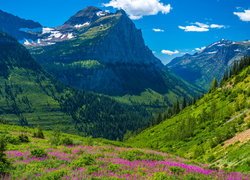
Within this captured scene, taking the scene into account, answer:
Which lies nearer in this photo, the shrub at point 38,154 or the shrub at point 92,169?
the shrub at point 92,169

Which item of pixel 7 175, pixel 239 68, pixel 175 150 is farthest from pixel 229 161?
pixel 239 68

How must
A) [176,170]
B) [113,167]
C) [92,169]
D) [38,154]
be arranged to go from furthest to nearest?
[38,154]
[176,170]
[113,167]
[92,169]

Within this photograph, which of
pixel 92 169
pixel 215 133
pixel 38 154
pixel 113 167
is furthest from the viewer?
pixel 215 133

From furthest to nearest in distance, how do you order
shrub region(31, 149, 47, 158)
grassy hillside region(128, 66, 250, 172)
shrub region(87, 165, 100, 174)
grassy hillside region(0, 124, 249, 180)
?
grassy hillside region(128, 66, 250, 172) < shrub region(31, 149, 47, 158) < shrub region(87, 165, 100, 174) < grassy hillside region(0, 124, 249, 180)

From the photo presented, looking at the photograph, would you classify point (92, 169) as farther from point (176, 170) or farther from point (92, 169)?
point (176, 170)

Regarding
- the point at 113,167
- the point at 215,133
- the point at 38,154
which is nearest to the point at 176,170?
the point at 113,167

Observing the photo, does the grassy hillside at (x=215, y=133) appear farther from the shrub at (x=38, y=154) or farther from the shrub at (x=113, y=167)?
the shrub at (x=38, y=154)

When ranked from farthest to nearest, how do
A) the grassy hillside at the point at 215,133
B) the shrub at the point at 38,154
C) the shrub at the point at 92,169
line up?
1. the grassy hillside at the point at 215,133
2. the shrub at the point at 38,154
3. the shrub at the point at 92,169

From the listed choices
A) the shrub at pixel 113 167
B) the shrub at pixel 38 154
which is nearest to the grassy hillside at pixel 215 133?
the shrub at pixel 113 167

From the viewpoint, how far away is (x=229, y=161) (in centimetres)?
4009

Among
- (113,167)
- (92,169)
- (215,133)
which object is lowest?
(215,133)

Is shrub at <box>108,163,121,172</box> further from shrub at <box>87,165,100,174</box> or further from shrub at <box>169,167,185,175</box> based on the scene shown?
shrub at <box>169,167,185,175</box>

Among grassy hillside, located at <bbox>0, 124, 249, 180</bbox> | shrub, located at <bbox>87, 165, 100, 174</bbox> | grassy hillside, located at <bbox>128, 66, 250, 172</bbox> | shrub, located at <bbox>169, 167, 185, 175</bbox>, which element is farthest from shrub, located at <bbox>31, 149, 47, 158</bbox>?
grassy hillside, located at <bbox>128, 66, 250, 172</bbox>

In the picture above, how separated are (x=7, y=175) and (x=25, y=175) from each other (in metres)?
1.06
